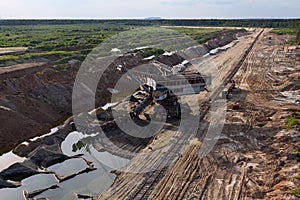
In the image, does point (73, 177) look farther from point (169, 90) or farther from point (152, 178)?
point (169, 90)

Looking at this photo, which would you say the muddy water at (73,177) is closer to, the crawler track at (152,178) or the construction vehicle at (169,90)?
the crawler track at (152,178)

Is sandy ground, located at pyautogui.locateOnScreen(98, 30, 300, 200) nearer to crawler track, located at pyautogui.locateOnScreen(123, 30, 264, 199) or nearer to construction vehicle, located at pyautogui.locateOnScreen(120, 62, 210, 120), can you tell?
crawler track, located at pyautogui.locateOnScreen(123, 30, 264, 199)

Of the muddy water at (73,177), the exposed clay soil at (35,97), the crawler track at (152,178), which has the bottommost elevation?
the muddy water at (73,177)

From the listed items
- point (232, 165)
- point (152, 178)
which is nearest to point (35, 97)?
point (152, 178)

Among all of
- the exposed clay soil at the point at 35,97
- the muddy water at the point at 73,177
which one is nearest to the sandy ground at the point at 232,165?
the muddy water at the point at 73,177

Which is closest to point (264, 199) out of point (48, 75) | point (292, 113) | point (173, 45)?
point (292, 113)

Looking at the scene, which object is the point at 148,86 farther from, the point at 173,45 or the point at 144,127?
the point at 173,45
